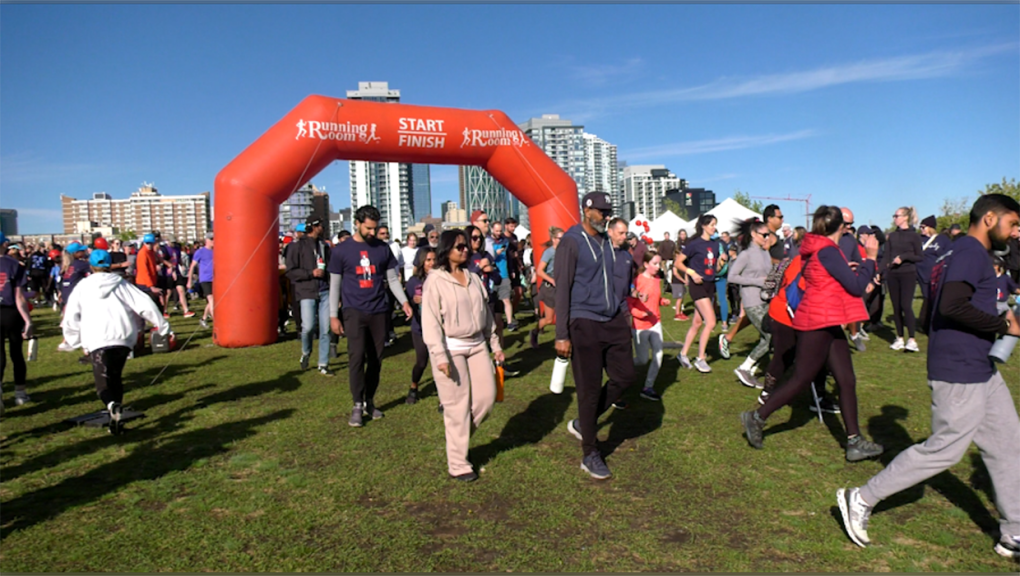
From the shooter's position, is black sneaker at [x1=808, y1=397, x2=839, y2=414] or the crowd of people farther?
black sneaker at [x1=808, y1=397, x2=839, y2=414]

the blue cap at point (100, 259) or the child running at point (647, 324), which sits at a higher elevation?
the blue cap at point (100, 259)

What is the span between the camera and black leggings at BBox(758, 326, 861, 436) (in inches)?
200

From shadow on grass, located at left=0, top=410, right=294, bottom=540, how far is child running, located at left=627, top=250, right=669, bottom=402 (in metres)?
3.90

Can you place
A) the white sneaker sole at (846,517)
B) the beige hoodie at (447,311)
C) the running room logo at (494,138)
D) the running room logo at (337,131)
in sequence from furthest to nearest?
1. the running room logo at (494,138)
2. the running room logo at (337,131)
3. the beige hoodie at (447,311)
4. the white sneaker sole at (846,517)

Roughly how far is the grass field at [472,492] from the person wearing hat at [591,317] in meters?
0.54

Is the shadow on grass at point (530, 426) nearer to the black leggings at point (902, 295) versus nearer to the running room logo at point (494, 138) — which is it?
the black leggings at point (902, 295)

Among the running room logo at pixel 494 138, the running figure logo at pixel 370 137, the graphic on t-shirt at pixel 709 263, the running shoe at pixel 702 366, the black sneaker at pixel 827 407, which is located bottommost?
the black sneaker at pixel 827 407

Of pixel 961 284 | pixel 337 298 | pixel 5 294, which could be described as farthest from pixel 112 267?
pixel 961 284

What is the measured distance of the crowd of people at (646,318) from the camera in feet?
11.4

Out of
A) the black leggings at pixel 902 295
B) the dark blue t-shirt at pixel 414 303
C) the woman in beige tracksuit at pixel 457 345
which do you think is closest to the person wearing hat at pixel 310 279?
the dark blue t-shirt at pixel 414 303

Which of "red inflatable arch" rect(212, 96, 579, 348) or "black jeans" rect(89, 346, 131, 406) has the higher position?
"red inflatable arch" rect(212, 96, 579, 348)

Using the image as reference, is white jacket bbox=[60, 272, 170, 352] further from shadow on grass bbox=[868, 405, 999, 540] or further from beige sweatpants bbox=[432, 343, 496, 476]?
shadow on grass bbox=[868, 405, 999, 540]

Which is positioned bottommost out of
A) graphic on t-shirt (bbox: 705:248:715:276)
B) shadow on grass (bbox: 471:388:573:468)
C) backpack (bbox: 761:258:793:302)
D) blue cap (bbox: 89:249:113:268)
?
shadow on grass (bbox: 471:388:573:468)

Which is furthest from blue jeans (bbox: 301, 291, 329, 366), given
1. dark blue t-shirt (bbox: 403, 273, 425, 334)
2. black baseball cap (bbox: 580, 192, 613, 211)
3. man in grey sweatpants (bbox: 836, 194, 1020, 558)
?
man in grey sweatpants (bbox: 836, 194, 1020, 558)
